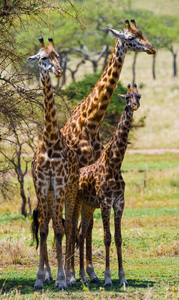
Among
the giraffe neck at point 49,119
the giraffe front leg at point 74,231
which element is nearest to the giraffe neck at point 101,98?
the giraffe front leg at point 74,231

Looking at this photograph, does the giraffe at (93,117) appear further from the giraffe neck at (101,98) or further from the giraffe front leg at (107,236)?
the giraffe front leg at (107,236)

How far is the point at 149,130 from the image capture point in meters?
41.3

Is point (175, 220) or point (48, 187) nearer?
point (48, 187)

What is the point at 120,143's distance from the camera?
8695mm

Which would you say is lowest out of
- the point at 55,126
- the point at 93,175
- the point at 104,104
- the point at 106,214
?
the point at 106,214

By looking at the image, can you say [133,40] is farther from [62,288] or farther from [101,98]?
[62,288]

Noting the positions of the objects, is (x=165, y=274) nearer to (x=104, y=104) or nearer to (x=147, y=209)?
(x=104, y=104)

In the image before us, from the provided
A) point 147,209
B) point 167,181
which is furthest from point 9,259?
point 167,181

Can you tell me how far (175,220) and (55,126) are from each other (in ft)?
27.4

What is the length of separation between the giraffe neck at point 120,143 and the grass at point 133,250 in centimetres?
198

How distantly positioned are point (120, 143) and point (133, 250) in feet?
14.2

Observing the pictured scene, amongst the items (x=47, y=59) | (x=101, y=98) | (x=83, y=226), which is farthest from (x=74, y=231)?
(x=47, y=59)

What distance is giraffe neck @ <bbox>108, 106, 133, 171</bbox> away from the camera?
864 cm

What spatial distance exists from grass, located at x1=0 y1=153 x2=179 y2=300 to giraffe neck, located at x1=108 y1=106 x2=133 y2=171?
198cm
